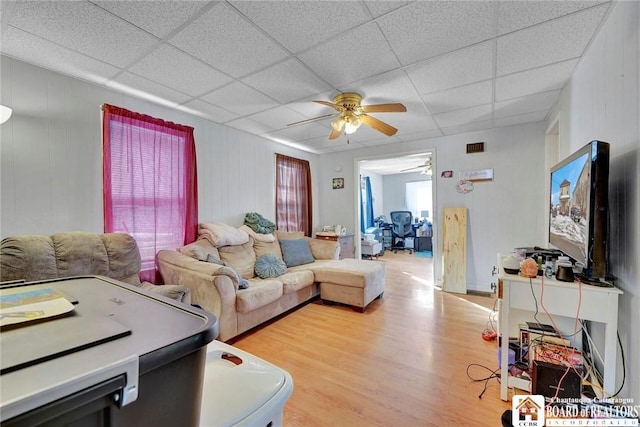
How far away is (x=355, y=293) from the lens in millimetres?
3145

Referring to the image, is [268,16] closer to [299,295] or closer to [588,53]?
[588,53]

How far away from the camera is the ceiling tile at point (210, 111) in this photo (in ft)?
9.38

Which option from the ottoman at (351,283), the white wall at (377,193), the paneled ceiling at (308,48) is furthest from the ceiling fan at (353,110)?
the white wall at (377,193)

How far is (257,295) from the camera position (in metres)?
2.56

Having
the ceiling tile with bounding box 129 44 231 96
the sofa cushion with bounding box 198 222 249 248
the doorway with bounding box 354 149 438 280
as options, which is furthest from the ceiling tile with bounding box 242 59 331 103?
the doorway with bounding box 354 149 438 280

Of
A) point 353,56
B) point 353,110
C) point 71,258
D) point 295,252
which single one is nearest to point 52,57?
point 71,258

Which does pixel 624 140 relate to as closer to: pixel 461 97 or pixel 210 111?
pixel 461 97

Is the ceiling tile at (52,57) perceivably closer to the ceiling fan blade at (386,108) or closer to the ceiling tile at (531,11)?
the ceiling fan blade at (386,108)

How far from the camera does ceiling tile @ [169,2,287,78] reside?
5.32 feet

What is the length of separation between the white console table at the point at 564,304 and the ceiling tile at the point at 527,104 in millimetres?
2107

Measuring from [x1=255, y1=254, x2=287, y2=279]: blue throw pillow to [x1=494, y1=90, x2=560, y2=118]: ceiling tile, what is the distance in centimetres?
312

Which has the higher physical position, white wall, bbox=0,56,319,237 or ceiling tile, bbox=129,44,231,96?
ceiling tile, bbox=129,44,231,96

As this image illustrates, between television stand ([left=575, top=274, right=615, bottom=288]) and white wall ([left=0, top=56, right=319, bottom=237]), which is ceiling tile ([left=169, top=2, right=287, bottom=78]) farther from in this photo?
television stand ([left=575, top=274, right=615, bottom=288])

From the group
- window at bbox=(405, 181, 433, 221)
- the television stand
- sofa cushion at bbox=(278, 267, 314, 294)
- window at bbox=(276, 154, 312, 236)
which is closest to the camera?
the television stand
